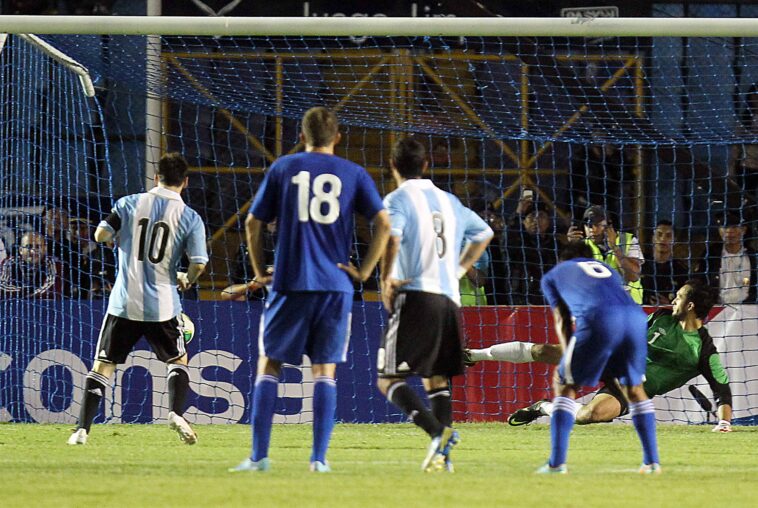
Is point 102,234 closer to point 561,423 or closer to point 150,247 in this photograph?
point 150,247

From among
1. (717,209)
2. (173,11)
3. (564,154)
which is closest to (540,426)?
(717,209)

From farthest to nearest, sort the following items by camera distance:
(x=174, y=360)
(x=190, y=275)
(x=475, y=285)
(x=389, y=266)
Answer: (x=475, y=285) < (x=174, y=360) < (x=190, y=275) < (x=389, y=266)

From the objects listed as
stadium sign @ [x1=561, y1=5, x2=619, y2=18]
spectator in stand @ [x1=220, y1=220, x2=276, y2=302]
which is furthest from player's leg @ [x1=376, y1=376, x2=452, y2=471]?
stadium sign @ [x1=561, y1=5, x2=619, y2=18]

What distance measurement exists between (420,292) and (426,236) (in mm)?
309

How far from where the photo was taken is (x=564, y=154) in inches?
629

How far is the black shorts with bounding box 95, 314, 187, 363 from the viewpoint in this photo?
917 centimetres

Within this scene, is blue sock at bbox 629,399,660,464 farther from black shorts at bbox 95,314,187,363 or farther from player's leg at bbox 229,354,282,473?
black shorts at bbox 95,314,187,363

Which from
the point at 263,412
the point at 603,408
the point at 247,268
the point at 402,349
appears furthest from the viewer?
the point at 247,268

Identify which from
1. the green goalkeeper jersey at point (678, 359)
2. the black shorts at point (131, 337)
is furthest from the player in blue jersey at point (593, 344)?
the green goalkeeper jersey at point (678, 359)

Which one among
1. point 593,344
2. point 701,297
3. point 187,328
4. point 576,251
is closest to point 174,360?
point 187,328

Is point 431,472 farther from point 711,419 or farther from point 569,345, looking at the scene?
point 711,419

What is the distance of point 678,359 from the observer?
11047 mm

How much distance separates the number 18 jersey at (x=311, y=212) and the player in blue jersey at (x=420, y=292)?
395 millimetres

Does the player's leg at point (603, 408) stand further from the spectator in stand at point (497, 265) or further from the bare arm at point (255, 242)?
the bare arm at point (255, 242)
